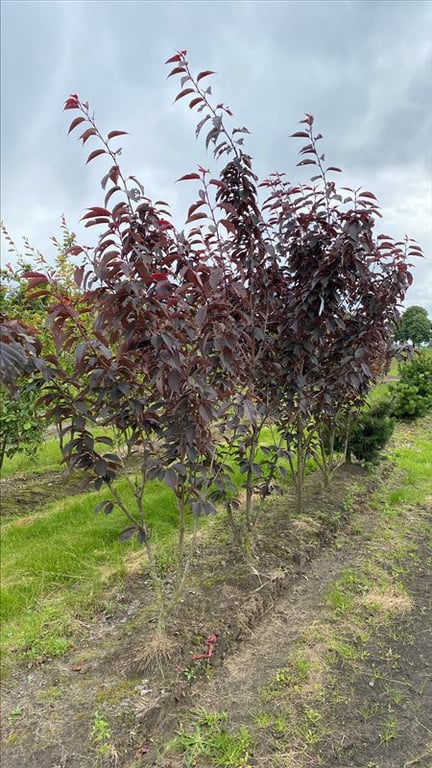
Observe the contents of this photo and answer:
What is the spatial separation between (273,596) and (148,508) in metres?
1.68

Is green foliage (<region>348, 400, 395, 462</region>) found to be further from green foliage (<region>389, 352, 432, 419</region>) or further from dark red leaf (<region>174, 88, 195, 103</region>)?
dark red leaf (<region>174, 88, 195, 103</region>)

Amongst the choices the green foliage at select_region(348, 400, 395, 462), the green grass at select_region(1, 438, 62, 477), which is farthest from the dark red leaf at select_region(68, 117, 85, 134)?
the green grass at select_region(1, 438, 62, 477)

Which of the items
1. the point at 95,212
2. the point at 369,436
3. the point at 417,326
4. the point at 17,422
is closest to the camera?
the point at 95,212

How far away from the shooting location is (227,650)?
2230 mm

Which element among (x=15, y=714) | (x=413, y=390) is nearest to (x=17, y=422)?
(x=15, y=714)

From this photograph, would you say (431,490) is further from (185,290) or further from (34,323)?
(34,323)

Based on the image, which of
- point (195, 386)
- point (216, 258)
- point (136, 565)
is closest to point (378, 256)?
point (216, 258)

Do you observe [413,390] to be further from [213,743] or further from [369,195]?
[213,743]

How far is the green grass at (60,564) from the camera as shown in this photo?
2.46 meters

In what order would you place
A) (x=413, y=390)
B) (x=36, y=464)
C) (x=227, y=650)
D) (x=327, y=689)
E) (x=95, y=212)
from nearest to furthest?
(x=95, y=212)
(x=327, y=689)
(x=227, y=650)
(x=36, y=464)
(x=413, y=390)

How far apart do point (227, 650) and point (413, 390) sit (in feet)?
23.2

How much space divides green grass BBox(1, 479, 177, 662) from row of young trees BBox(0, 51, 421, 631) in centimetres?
65

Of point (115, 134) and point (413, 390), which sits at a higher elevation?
point (115, 134)

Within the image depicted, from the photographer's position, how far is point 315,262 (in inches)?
113
